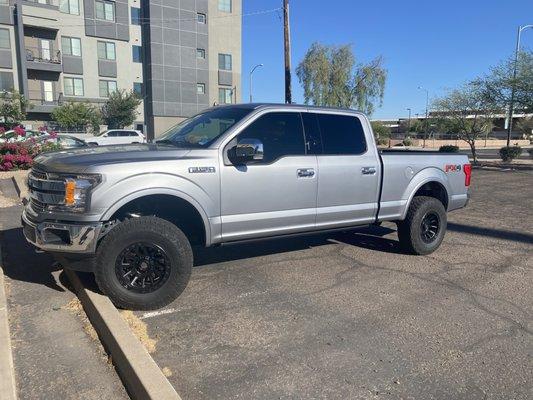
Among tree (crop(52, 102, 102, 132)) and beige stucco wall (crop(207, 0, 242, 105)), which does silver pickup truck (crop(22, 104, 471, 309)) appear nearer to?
tree (crop(52, 102, 102, 132))

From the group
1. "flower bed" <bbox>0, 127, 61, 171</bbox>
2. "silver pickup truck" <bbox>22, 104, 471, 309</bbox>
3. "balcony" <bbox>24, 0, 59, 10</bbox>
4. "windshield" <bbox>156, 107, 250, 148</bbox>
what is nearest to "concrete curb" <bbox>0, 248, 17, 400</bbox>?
"silver pickup truck" <bbox>22, 104, 471, 309</bbox>

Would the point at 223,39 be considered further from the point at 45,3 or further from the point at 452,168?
the point at 452,168

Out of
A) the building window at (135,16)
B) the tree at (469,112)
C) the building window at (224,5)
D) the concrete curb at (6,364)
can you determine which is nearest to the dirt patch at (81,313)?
the concrete curb at (6,364)

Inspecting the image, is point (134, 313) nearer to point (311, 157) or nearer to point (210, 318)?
point (210, 318)

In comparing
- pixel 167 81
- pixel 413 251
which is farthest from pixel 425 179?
pixel 167 81

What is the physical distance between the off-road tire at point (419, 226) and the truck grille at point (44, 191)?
4.30 m

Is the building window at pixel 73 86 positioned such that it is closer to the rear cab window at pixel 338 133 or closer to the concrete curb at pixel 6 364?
the rear cab window at pixel 338 133

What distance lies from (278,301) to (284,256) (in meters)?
1.53

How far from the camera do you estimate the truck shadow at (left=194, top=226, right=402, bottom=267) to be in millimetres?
6191

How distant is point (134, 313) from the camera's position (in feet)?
14.4

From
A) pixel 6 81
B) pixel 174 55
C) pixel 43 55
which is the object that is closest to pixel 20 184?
pixel 6 81

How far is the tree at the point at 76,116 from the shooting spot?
40469mm

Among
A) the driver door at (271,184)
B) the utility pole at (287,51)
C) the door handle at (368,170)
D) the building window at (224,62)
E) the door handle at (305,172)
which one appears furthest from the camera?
the building window at (224,62)

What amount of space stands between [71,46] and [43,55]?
2.62 m
